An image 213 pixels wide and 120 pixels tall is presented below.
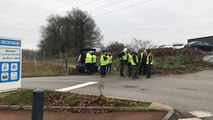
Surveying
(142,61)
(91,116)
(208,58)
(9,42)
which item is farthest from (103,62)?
(9,42)

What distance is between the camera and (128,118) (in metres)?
7.89

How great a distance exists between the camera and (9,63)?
25.6ft

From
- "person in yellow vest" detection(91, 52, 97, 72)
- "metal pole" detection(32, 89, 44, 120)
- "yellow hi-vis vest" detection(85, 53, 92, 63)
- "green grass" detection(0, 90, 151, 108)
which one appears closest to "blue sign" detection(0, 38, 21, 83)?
"green grass" detection(0, 90, 151, 108)

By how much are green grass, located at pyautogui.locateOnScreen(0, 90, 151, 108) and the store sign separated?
1974mm

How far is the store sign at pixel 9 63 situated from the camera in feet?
24.7

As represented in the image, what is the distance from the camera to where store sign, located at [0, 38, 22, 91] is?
7516 millimetres

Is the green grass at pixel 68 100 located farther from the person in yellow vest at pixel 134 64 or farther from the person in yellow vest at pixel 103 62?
the person in yellow vest at pixel 103 62

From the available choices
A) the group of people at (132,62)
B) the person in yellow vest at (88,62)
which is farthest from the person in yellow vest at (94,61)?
the person in yellow vest at (88,62)

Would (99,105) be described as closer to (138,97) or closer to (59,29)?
(138,97)

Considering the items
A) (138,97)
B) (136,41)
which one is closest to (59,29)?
(136,41)

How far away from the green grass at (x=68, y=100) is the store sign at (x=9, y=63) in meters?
1.97

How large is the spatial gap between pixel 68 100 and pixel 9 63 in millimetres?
2844

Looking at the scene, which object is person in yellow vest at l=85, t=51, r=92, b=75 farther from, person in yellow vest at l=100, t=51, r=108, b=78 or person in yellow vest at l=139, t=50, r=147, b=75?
person in yellow vest at l=139, t=50, r=147, b=75

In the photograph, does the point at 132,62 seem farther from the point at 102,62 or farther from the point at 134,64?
the point at 102,62
